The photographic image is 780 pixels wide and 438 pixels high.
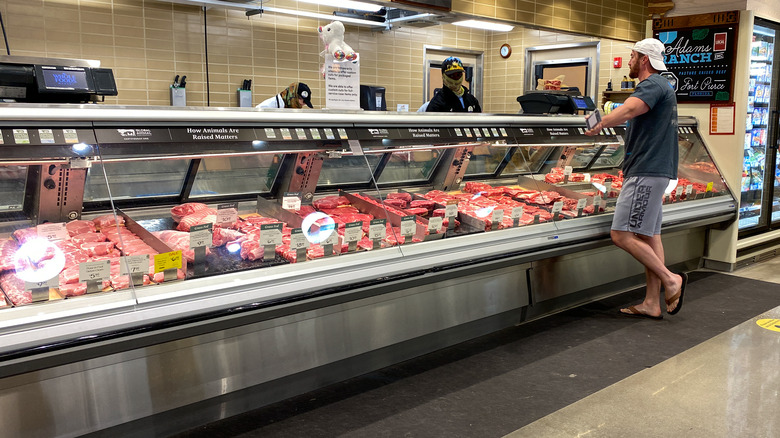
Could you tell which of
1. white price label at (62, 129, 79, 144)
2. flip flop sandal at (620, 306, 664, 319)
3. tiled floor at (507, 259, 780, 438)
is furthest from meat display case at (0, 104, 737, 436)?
tiled floor at (507, 259, 780, 438)

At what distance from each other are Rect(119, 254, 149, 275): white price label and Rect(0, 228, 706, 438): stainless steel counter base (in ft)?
1.02

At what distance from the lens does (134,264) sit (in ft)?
7.63

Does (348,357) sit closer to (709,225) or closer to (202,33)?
(709,225)

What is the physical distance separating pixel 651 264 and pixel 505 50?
644 centimetres

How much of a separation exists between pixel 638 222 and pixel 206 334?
2854 millimetres

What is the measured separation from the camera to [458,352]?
3607mm

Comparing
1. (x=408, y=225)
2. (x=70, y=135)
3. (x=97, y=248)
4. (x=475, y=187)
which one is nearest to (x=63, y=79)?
(x=70, y=135)

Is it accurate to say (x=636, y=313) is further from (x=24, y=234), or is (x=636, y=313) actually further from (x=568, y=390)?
(x=24, y=234)

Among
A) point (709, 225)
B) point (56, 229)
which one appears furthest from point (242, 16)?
point (709, 225)

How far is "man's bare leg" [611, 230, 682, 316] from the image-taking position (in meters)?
4.04

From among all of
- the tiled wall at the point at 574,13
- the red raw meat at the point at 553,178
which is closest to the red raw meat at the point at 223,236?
the red raw meat at the point at 553,178

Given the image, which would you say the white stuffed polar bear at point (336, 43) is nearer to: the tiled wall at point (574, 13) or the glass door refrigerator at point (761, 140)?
the tiled wall at point (574, 13)

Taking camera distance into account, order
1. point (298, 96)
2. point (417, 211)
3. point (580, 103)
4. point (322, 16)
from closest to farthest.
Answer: point (417, 211) → point (298, 96) → point (580, 103) → point (322, 16)

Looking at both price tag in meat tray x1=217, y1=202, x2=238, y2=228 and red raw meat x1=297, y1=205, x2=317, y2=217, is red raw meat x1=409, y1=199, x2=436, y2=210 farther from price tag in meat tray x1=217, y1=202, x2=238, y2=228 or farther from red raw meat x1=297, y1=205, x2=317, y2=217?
price tag in meat tray x1=217, y1=202, x2=238, y2=228
